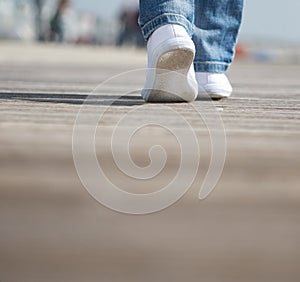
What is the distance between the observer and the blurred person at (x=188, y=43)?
1.73 m

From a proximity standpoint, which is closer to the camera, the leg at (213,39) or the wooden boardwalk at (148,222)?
the wooden boardwalk at (148,222)

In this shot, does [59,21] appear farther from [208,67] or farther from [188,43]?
[188,43]

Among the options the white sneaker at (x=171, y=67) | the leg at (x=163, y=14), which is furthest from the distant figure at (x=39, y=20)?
the white sneaker at (x=171, y=67)

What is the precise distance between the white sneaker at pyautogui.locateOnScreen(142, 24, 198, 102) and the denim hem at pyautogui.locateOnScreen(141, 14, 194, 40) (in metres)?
0.02

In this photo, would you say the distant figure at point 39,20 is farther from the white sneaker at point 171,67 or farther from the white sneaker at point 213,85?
the white sneaker at point 171,67

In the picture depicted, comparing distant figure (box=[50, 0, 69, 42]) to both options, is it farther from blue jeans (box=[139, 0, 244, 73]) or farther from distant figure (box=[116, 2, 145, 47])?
Answer: blue jeans (box=[139, 0, 244, 73])

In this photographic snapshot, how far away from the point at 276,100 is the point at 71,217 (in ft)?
4.40

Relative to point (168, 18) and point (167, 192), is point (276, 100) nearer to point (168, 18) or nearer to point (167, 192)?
point (168, 18)

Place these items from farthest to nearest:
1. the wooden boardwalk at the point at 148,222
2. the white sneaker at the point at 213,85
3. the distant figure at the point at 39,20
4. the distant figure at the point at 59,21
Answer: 1. the distant figure at the point at 39,20
2. the distant figure at the point at 59,21
3. the white sneaker at the point at 213,85
4. the wooden boardwalk at the point at 148,222

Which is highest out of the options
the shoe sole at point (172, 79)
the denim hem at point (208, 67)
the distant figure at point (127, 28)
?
the shoe sole at point (172, 79)

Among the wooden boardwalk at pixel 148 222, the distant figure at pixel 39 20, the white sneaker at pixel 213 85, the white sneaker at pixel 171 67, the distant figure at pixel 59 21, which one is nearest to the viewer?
the wooden boardwalk at pixel 148 222

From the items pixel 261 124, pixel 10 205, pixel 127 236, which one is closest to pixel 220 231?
pixel 127 236

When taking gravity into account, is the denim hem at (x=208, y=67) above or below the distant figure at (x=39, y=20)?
above

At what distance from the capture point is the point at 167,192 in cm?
92
